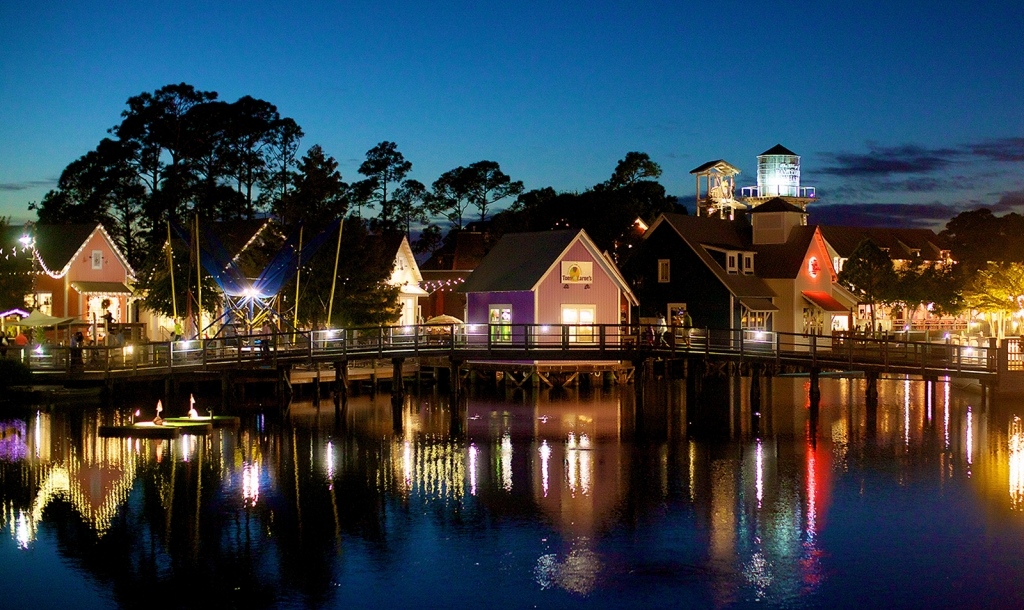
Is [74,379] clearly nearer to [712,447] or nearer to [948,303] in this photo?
[712,447]

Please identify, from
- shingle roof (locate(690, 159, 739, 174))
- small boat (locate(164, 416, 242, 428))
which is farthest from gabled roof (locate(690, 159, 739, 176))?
small boat (locate(164, 416, 242, 428))

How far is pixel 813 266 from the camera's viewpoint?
6800cm

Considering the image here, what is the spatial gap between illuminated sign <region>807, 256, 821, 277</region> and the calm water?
89.1 ft

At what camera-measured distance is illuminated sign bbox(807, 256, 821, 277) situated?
2657 inches

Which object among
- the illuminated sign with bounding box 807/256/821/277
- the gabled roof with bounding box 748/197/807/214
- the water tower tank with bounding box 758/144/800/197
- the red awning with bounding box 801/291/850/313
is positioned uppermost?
the water tower tank with bounding box 758/144/800/197

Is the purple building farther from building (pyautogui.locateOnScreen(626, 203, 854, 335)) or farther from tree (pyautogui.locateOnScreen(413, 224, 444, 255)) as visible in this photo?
tree (pyautogui.locateOnScreen(413, 224, 444, 255))

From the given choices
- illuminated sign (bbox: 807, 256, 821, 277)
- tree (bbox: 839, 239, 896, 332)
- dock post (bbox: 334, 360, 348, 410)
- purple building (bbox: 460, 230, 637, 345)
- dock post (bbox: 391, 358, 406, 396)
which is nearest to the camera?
dock post (bbox: 391, 358, 406, 396)

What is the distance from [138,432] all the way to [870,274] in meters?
56.5

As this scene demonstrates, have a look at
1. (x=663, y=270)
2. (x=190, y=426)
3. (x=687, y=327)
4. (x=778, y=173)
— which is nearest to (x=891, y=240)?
(x=778, y=173)

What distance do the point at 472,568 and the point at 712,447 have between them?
608 inches

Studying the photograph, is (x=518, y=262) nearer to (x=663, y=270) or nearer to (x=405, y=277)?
(x=405, y=277)

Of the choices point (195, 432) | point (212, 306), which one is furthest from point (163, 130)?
point (195, 432)

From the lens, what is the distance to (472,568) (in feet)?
68.8

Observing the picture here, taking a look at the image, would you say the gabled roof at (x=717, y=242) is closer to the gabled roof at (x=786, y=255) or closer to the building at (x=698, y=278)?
the building at (x=698, y=278)
